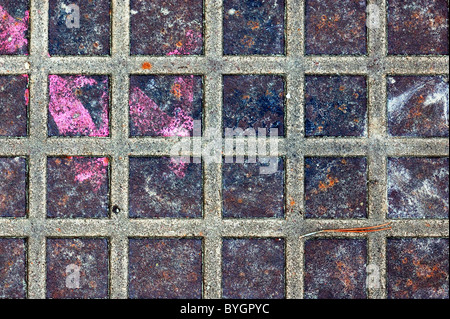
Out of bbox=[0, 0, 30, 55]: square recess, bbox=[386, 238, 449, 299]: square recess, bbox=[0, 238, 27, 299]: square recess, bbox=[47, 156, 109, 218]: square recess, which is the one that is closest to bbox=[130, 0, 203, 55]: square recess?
bbox=[0, 0, 30, 55]: square recess

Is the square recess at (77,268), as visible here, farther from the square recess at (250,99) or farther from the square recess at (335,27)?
the square recess at (335,27)

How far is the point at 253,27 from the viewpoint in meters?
1.95

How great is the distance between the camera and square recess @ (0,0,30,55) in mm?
1937

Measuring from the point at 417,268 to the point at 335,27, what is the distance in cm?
155

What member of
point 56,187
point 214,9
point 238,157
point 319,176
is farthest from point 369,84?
point 56,187

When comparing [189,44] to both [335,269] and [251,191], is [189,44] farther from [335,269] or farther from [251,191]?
[335,269]

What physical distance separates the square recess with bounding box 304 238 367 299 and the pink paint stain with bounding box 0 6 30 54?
2.11 metres

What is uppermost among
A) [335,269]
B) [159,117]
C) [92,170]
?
[159,117]

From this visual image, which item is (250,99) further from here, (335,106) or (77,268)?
(77,268)

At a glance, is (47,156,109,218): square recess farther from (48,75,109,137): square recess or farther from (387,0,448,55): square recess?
(387,0,448,55): square recess

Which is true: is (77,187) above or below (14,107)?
below

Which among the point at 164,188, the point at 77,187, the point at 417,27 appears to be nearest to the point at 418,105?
the point at 417,27

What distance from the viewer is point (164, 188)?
1.96 m

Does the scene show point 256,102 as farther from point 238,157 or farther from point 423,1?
point 423,1
